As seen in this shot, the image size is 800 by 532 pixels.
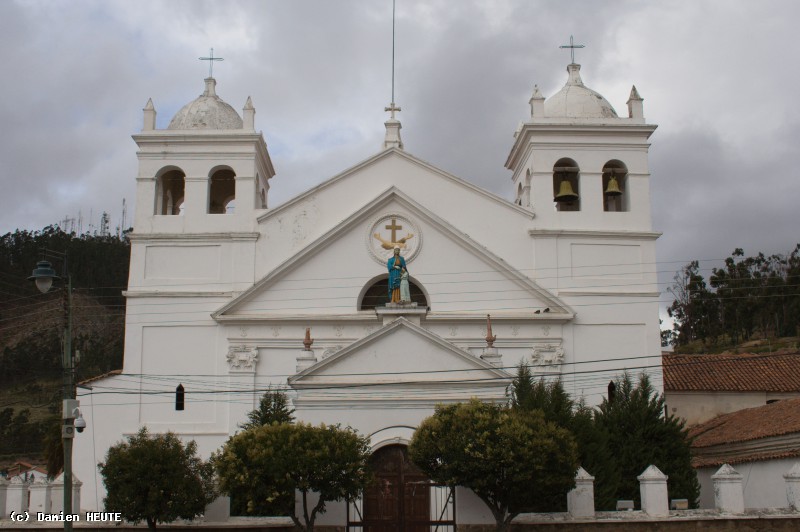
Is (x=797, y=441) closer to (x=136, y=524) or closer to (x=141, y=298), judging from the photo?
(x=136, y=524)

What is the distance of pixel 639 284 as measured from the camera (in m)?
27.8

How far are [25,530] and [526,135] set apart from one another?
705 inches

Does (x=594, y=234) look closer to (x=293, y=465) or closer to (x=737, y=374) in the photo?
(x=737, y=374)

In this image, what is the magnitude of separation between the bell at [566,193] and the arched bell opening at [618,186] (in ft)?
3.68

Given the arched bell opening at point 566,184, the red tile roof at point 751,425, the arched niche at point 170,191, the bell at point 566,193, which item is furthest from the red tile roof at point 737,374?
the arched niche at point 170,191

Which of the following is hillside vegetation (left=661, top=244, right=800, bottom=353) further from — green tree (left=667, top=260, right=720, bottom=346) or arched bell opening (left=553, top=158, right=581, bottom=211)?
arched bell opening (left=553, top=158, right=581, bottom=211)

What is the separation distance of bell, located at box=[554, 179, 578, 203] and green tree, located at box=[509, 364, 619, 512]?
6853 mm

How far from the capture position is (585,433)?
2202cm

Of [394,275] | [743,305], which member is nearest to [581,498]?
[394,275]

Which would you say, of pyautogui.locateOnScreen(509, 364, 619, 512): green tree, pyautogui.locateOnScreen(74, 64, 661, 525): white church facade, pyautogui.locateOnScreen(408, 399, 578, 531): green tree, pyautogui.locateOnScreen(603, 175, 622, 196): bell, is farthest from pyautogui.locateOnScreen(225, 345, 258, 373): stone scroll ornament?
pyautogui.locateOnScreen(603, 175, 622, 196): bell

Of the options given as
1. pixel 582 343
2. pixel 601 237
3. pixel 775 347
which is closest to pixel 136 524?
pixel 582 343

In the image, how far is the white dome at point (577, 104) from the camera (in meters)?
29.4

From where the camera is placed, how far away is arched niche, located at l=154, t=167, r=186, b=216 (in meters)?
28.8

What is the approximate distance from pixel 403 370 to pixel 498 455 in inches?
167
